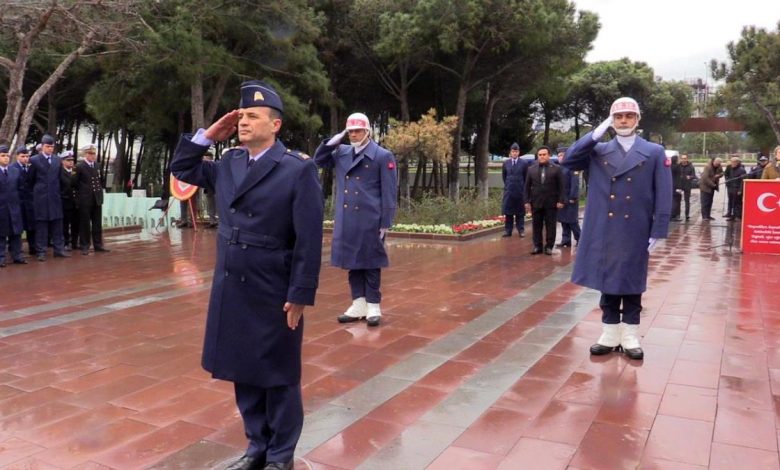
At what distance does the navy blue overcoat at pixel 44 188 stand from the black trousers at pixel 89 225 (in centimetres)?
55

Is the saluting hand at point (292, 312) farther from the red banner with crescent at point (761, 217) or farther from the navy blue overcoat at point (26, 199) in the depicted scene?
the red banner with crescent at point (761, 217)

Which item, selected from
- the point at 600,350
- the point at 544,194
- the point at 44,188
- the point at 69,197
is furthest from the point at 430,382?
the point at 69,197

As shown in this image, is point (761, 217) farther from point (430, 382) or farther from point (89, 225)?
point (89, 225)

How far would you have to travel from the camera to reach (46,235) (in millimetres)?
9906

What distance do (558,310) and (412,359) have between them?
210 cm

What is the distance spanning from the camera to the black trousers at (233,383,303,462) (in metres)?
2.76

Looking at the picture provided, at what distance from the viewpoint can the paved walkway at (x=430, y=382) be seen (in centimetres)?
310

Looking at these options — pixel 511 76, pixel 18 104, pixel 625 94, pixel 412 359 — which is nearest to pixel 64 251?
pixel 18 104

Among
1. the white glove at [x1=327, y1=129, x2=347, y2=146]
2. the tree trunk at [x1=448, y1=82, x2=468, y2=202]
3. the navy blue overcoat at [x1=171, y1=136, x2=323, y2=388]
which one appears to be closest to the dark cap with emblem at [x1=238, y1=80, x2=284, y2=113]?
the navy blue overcoat at [x1=171, y1=136, x2=323, y2=388]

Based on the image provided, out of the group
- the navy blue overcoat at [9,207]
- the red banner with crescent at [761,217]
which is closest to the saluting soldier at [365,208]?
the navy blue overcoat at [9,207]

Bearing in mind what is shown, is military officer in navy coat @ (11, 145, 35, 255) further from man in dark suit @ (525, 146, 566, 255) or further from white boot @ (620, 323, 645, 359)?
white boot @ (620, 323, 645, 359)

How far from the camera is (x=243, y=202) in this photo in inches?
108

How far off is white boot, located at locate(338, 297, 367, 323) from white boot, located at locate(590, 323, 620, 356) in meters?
1.97

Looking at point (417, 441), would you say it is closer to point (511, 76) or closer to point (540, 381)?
point (540, 381)
